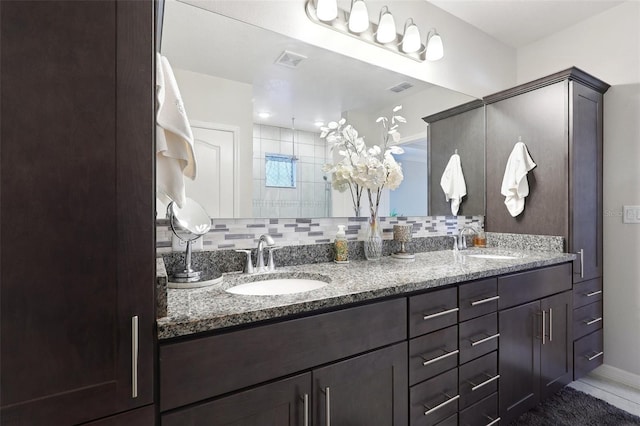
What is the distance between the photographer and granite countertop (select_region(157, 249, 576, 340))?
0.78 meters

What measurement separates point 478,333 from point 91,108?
1.57m

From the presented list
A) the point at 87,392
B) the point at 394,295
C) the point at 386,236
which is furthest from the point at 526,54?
the point at 87,392

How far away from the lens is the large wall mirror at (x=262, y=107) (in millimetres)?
1350

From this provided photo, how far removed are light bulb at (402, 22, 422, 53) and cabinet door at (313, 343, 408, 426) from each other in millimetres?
1699

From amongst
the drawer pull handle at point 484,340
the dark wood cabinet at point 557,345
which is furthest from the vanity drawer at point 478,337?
the dark wood cabinet at point 557,345

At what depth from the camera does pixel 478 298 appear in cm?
137

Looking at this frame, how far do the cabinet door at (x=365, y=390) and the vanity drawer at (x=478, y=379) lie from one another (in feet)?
1.14

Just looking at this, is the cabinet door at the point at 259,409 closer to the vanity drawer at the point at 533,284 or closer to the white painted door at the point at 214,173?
the white painted door at the point at 214,173

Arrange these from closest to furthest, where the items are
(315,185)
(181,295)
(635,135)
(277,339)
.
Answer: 1. (277,339)
2. (181,295)
3. (315,185)
4. (635,135)

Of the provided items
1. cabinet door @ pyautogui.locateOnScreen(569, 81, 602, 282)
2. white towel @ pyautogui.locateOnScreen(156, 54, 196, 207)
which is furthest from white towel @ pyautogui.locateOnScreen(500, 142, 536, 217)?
white towel @ pyautogui.locateOnScreen(156, 54, 196, 207)

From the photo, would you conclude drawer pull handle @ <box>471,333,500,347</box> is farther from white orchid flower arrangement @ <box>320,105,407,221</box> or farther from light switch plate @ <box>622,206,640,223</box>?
light switch plate @ <box>622,206,640,223</box>

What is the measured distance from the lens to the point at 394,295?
44.0 inches

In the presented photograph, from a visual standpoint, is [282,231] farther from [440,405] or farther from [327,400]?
[440,405]

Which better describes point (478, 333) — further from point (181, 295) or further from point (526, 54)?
point (526, 54)
